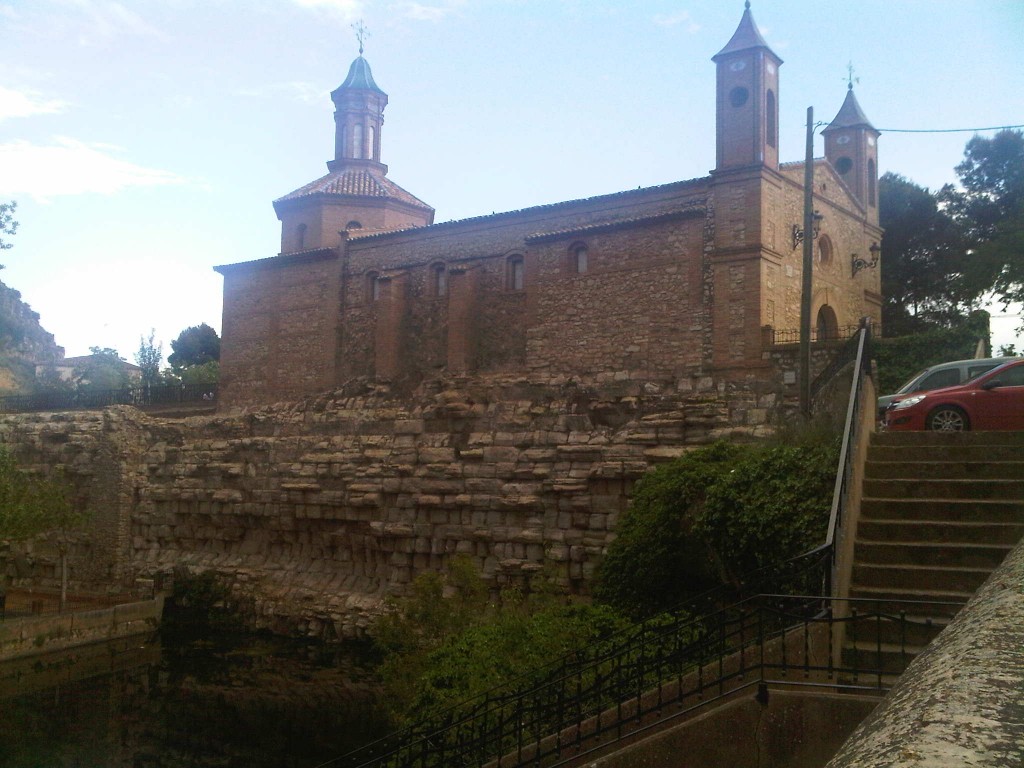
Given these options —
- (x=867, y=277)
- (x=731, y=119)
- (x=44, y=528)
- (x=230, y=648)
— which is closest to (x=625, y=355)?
(x=731, y=119)

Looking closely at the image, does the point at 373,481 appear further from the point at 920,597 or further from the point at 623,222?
the point at 920,597

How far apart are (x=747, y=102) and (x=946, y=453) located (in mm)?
19633

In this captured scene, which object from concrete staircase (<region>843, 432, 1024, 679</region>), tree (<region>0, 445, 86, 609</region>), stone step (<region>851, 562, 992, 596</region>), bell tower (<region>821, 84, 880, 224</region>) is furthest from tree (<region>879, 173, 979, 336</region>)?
stone step (<region>851, 562, 992, 596</region>)

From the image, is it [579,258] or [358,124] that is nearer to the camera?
[579,258]

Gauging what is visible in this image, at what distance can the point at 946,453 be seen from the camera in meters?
10.4

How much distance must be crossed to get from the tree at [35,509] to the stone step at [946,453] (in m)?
19.8

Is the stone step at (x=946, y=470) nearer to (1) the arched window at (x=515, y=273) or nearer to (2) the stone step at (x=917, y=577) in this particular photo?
(2) the stone step at (x=917, y=577)

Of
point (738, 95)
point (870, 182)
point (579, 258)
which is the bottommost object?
point (579, 258)

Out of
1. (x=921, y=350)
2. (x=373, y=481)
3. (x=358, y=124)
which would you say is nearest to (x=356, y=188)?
(x=358, y=124)

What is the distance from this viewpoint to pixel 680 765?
7.50 metres

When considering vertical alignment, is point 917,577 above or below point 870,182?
below

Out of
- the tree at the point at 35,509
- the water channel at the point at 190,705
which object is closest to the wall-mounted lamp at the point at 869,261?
the water channel at the point at 190,705

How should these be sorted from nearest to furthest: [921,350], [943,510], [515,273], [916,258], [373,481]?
[943,510] → [373,481] → [921,350] → [515,273] → [916,258]

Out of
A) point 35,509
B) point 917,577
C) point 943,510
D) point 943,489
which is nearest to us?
point 917,577
